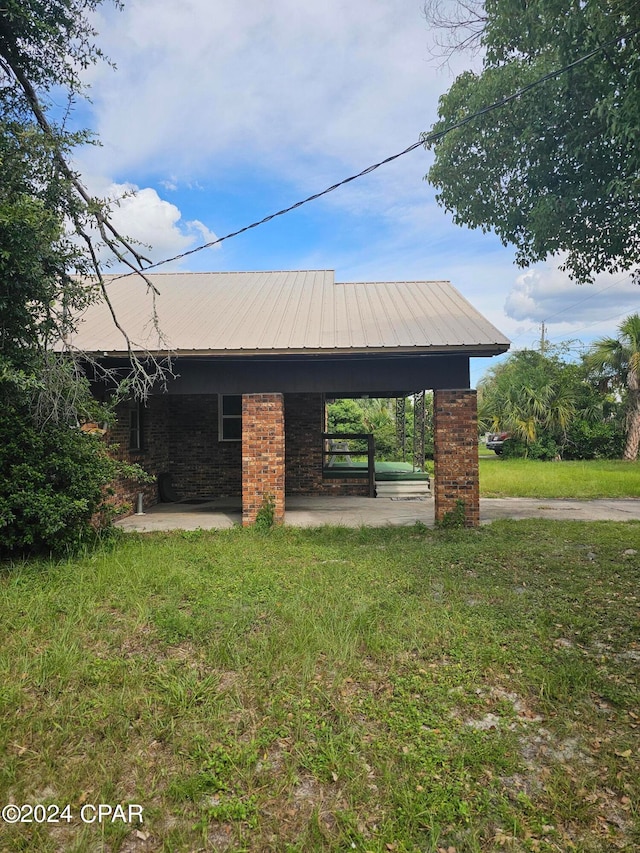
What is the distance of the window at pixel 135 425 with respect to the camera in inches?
423

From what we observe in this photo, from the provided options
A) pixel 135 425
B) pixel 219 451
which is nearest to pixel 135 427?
pixel 135 425

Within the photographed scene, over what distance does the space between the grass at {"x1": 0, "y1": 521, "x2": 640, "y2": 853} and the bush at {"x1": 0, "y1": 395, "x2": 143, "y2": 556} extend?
0.54m

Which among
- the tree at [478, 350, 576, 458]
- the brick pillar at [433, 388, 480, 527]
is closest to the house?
the brick pillar at [433, 388, 480, 527]

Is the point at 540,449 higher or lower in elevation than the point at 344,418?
lower

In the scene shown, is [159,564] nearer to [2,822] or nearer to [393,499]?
[2,822]

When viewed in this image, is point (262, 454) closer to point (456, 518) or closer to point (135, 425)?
point (456, 518)

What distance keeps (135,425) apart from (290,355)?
4.35m

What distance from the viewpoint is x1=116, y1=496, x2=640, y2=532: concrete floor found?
9.43 m

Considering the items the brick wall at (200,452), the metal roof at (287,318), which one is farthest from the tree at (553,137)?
the brick wall at (200,452)

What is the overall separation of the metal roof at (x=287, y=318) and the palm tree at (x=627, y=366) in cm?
1356

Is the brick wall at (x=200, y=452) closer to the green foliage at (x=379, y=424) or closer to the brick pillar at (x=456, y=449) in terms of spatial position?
the brick pillar at (x=456, y=449)

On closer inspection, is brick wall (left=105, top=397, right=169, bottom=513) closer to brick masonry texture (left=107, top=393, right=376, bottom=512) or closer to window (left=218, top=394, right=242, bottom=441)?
brick masonry texture (left=107, top=393, right=376, bottom=512)

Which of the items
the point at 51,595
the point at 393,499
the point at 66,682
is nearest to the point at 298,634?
the point at 66,682

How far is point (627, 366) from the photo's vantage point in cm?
2228
